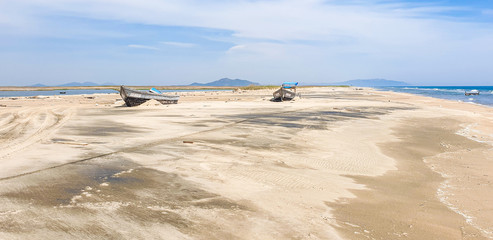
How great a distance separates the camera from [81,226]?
15.3 ft

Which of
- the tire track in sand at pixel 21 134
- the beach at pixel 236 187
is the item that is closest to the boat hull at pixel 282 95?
the beach at pixel 236 187

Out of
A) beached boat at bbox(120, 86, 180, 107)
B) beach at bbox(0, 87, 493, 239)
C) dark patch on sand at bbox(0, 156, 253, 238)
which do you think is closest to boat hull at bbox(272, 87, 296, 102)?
beached boat at bbox(120, 86, 180, 107)

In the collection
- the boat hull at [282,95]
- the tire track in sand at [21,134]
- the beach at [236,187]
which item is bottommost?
the beach at [236,187]

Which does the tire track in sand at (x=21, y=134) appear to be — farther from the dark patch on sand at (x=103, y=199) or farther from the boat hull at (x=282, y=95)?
the boat hull at (x=282, y=95)

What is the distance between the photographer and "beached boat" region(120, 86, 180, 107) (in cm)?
2849

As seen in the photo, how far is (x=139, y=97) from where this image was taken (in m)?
29.9

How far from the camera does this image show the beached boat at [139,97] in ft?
93.5

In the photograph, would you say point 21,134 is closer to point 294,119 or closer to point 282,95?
point 294,119

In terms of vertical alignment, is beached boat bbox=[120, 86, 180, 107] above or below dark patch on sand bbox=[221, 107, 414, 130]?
above

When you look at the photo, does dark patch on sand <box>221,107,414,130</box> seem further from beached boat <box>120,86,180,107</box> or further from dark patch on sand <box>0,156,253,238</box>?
beached boat <box>120,86,180,107</box>

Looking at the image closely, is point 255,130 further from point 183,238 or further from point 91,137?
point 183,238

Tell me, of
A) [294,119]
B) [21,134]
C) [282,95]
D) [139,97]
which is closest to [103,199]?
[21,134]

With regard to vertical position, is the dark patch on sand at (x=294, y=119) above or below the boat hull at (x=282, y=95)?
below

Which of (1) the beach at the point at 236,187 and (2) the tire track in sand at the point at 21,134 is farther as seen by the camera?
(2) the tire track in sand at the point at 21,134
